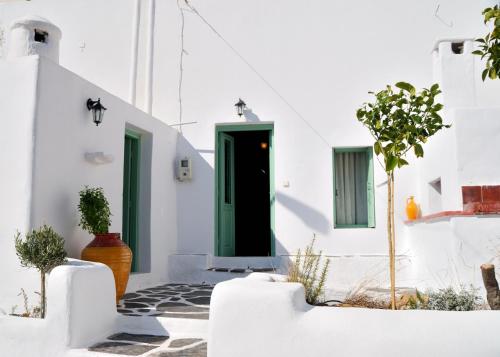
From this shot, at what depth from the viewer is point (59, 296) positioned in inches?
170

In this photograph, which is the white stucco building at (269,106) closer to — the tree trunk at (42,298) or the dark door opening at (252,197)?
the tree trunk at (42,298)

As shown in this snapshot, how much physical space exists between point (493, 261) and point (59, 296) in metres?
4.61

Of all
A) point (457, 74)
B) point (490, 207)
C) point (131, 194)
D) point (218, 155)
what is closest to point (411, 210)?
point (490, 207)

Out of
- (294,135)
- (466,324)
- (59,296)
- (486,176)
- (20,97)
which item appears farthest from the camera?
(294,135)

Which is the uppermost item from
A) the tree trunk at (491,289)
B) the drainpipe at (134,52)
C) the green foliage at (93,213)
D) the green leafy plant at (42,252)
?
the drainpipe at (134,52)

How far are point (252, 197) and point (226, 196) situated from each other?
119 inches

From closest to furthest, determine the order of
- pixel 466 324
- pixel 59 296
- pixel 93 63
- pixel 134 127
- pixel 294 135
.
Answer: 1. pixel 466 324
2. pixel 59 296
3. pixel 134 127
4. pixel 294 135
5. pixel 93 63

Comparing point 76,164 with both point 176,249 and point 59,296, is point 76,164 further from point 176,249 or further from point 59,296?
point 176,249

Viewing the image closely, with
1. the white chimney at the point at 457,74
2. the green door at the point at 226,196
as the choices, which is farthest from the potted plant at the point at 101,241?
the white chimney at the point at 457,74

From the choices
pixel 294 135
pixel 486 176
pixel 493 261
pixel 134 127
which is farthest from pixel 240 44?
pixel 493 261

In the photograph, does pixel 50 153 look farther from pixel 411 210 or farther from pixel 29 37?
pixel 411 210

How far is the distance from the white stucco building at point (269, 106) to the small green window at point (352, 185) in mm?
24

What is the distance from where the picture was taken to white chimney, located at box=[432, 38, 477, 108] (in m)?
6.53

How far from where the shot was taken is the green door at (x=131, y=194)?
7.45 metres
